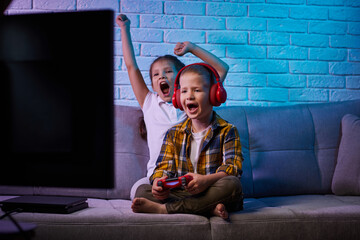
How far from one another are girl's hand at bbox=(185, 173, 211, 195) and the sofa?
0.39 feet

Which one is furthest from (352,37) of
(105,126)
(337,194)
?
(105,126)

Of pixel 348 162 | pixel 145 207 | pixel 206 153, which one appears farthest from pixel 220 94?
pixel 348 162

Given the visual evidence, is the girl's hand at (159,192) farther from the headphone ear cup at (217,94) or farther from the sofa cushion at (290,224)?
the headphone ear cup at (217,94)

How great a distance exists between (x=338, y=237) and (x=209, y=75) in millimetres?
836

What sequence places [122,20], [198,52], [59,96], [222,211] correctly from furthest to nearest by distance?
[198,52] < [122,20] < [222,211] < [59,96]

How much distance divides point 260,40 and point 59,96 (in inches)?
→ 77.3

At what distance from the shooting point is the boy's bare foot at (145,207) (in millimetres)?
1243

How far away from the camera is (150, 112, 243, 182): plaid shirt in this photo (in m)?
1.41

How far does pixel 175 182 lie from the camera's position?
123cm

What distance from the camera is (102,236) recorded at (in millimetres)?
1136

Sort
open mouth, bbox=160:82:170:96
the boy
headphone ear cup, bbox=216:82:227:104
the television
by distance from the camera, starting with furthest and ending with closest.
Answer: open mouth, bbox=160:82:170:96 < headphone ear cup, bbox=216:82:227:104 < the boy < the television

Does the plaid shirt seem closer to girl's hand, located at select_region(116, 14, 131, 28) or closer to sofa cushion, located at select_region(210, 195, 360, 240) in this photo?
sofa cushion, located at select_region(210, 195, 360, 240)

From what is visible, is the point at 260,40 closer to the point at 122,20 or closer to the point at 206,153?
the point at 122,20

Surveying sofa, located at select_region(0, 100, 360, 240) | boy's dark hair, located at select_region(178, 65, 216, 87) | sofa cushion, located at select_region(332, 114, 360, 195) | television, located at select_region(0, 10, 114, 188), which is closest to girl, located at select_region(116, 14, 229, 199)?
sofa, located at select_region(0, 100, 360, 240)
